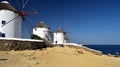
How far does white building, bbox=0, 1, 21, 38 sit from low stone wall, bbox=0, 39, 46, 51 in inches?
204

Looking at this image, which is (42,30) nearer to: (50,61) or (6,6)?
(6,6)

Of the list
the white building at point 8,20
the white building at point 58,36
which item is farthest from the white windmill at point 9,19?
the white building at point 58,36

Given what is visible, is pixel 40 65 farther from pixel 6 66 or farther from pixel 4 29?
pixel 4 29

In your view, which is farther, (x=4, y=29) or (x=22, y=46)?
(x=4, y=29)

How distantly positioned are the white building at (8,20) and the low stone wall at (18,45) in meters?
5.19

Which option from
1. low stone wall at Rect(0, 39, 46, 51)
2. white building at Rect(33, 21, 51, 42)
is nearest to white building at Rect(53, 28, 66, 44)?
white building at Rect(33, 21, 51, 42)

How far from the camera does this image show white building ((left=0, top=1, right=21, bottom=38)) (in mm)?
28891

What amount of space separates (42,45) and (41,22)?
20.9 meters

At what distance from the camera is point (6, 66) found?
490 inches

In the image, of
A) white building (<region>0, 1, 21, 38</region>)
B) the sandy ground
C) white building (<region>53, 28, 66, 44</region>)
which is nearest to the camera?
the sandy ground

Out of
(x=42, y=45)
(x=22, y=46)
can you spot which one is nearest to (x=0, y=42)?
(x=22, y=46)

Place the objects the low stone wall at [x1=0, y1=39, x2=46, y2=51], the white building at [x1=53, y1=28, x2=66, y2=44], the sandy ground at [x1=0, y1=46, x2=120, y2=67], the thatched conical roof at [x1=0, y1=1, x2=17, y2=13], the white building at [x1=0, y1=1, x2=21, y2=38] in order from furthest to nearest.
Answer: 1. the white building at [x1=53, y1=28, x2=66, y2=44]
2. the thatched conical roof at [x1=0, y1=1, x2=17, y2=13]
3. the white building at [x1=0, y1=1, x2=21, y2=38]
4. the low stone wall at [x1=0, y1=39, x2=46, y2=51]
5. the sandy ground at [x1=0, y1=46, x2=120, y2=67]

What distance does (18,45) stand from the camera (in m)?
23.2

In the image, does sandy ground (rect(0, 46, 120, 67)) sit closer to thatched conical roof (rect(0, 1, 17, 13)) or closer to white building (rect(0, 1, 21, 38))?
white building (rect(0, 1, 21, 38))
